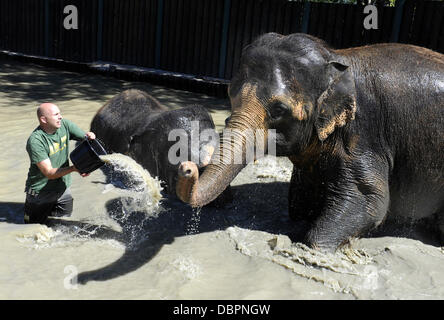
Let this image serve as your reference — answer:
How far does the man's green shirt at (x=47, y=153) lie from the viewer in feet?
14.3

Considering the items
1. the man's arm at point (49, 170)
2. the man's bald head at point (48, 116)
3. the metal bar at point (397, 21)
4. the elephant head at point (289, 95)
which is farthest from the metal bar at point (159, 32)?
the elephant head at point (289, 95)

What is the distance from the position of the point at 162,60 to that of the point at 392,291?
9.75 m

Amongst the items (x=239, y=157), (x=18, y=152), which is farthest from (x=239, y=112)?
(x=18, y=152)

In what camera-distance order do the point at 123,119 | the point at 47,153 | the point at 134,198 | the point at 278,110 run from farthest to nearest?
the point at 123,119
the point at 134,198
the point at 47,153
the point at 278,110

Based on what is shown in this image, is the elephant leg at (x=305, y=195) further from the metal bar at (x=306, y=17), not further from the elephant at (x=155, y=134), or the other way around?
the metal bar at (x=306, y=17)

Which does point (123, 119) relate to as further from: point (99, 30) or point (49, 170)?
point (99, 30)

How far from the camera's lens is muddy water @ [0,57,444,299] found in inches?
144

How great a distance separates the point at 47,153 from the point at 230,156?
6.06 ft

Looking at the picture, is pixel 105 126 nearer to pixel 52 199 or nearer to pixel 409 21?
pixel 52 199

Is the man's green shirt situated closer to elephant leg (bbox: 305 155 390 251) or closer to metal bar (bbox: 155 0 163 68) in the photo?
elephant leg (bbox: 305 155 390 251)

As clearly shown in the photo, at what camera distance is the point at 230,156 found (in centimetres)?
350

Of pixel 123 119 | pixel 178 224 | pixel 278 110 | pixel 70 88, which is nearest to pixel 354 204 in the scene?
pixel 278 110

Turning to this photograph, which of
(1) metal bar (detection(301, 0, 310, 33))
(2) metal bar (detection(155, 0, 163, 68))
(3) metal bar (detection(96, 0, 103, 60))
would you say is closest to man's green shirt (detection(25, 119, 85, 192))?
(1) metal bar (detection(301, 0, 310, 33))

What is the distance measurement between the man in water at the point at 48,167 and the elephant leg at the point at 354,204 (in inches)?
82.1
